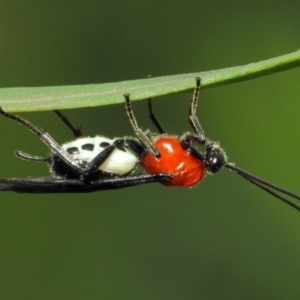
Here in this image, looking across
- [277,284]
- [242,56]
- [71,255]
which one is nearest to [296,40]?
[242,56]

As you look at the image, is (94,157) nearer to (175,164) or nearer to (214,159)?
(175,164)

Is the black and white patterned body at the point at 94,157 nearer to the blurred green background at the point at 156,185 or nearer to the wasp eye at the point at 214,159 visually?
the wasp eye at the point at 214,159

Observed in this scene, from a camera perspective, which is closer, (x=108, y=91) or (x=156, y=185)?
(x=108, y=91)

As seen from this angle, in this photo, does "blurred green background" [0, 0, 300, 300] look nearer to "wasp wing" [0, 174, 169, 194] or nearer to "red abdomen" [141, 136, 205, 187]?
"red abdomen" [141, 136, 205, 187]

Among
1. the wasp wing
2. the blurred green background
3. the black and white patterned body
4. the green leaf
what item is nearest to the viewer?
the green leaf

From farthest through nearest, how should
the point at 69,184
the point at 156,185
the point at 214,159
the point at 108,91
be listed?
the point at 156,185 < the point at 214,159 < the point at 69,184 < the point at 108,91

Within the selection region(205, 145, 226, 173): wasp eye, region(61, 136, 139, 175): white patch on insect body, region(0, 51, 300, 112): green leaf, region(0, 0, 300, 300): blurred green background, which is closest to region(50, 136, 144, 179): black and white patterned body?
region(61, 136, 139, 175): white patch on insect body

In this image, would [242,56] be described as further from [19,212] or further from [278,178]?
[19,212]

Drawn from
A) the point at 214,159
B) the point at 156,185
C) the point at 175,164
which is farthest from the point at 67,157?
the point at 156,185
